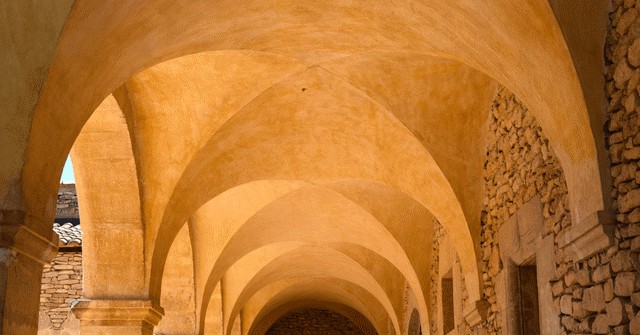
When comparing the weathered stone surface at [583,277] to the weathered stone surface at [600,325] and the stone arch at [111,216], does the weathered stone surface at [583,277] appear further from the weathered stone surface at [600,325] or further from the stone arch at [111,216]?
the stone arch at [111,216]

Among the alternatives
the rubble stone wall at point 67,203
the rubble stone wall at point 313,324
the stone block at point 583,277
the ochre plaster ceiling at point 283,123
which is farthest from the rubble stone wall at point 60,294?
the stone block at point 583,277

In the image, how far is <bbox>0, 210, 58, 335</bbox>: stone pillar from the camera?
15.2ft

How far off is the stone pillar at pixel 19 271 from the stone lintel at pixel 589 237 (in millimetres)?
Result: 3400

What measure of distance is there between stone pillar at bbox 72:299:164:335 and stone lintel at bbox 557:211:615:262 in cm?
496

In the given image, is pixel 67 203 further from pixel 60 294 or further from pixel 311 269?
pixel 311 269

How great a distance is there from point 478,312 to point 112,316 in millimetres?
3923

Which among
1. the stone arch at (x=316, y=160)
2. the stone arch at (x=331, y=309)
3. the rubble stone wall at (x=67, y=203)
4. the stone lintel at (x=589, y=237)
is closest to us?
the stone lintel at (x=589, y=237)

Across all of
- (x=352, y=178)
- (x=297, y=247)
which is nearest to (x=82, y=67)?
(x=352, y=178)

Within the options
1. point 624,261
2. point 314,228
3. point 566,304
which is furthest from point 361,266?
point 624,261

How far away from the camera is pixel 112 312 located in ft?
28.4

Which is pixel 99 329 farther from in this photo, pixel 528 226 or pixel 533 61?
pixel 533 61

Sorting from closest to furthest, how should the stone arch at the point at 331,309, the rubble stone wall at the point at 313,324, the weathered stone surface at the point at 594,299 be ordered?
the weathered stone surface at the point at 594,299
the stone arch at the point at 331,309
the rubble stone wall at the point at 313,324

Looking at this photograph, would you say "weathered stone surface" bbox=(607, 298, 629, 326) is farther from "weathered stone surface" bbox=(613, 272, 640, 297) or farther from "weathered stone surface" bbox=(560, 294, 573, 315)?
"weathered stone surface" bbox=(560, 294, 573, 315)

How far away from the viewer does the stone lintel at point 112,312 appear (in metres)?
8.60
